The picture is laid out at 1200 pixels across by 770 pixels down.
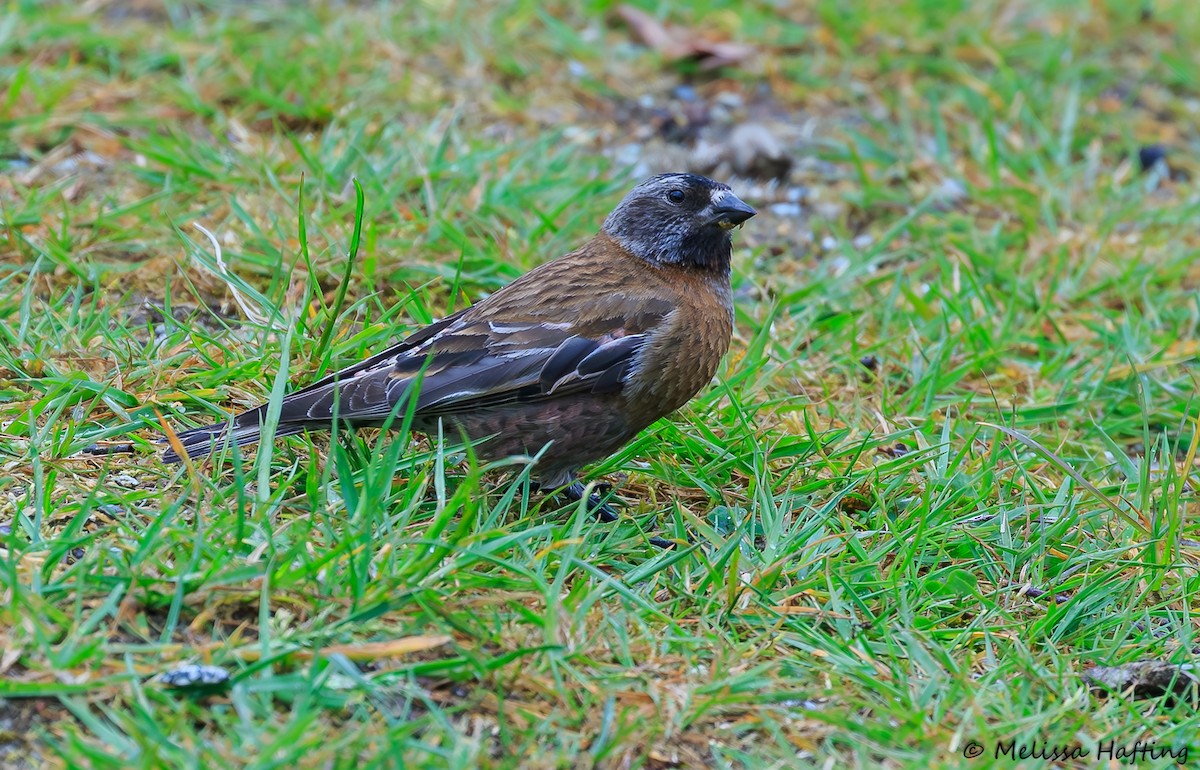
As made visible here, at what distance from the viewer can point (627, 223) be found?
15.8 feet

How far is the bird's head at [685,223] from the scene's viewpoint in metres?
4.71

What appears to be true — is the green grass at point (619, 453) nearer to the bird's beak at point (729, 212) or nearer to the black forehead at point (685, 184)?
the bird's beak at point (729, 212)

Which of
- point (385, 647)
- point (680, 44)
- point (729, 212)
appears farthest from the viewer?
point (680, 44)

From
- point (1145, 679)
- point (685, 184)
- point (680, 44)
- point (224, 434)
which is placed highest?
point (685, 184)

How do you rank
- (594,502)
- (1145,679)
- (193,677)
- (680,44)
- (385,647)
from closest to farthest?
(193,677) → (385,647) → (1145,679) → (594,502) → (680,44)

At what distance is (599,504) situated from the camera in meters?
4.18

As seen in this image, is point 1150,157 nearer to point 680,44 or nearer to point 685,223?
point 680,44

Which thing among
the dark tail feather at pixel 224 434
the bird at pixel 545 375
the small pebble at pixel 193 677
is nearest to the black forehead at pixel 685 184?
the bird at pixel 545 375

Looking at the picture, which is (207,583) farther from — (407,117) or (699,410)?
(407,117)

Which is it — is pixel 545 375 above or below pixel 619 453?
above

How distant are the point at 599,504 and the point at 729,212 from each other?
1.19 meters

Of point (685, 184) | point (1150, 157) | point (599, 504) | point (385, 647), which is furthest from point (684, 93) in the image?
point (385, 647)

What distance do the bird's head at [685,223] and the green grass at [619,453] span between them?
18.6 inches

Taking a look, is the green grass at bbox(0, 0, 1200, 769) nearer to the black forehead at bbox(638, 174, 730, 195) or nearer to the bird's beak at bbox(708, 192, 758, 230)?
the bird's beak at bbox(708, 192, 758, 230)
